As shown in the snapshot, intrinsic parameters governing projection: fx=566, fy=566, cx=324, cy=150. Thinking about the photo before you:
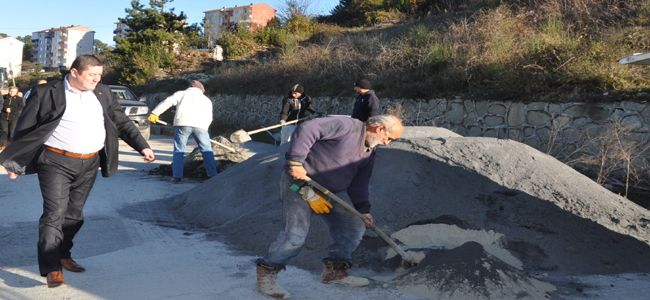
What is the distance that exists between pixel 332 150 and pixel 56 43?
11845 cm

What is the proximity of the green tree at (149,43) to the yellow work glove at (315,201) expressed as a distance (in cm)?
2652

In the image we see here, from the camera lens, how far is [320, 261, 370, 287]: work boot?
3978 millimetres

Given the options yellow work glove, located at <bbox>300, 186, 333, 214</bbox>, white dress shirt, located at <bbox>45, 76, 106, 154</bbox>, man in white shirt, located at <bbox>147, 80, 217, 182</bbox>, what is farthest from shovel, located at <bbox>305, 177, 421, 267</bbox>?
man in white shirt, located at <bbox>147, 80, 217, 182</bbox>

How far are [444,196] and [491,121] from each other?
5.71 m

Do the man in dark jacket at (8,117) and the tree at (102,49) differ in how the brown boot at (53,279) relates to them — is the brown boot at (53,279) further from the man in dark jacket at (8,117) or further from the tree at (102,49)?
the tree at (102,49)

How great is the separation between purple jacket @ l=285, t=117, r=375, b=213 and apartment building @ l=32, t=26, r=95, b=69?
9662 centimetres

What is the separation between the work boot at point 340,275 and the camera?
3.98m

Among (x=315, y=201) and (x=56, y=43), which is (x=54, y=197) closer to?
(x=315, y=201)

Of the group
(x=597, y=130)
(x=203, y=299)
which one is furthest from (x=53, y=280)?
(x=597, y=130)

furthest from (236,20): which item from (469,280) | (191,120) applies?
(469,280)

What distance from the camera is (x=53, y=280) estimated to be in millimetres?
3732

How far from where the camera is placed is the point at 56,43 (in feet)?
356

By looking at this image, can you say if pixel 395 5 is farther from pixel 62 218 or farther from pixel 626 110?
pixel 62 218

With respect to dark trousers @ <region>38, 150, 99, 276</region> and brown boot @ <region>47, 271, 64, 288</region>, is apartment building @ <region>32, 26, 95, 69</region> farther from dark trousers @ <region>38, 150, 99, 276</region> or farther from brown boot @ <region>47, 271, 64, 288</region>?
brown boot @ <region>47, 271, 64, 288</region>
